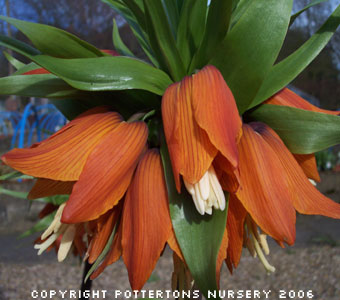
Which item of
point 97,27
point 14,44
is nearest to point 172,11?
point 14,44

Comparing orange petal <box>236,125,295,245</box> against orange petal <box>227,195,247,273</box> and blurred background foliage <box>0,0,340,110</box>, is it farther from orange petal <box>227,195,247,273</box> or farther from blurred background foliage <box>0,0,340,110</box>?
blurred background foliage <box>0,0,340,110</box>

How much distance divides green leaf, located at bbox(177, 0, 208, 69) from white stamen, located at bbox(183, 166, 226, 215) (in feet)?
0.42

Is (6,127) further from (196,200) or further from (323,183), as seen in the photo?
(196,200)

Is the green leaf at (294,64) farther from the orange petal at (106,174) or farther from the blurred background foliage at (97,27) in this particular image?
the blurred background foliage at (97,27)

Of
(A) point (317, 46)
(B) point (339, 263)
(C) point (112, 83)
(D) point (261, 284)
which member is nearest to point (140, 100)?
(C) point (112, 83)

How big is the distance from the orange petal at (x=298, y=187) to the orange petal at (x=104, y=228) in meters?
0.14

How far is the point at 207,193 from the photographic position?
0.27 m

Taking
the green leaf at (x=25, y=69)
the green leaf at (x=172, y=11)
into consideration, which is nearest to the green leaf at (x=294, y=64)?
the green leaf at (x=172, y=11)

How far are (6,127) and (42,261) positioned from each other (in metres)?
2.93

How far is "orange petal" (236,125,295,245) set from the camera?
0.91 feet

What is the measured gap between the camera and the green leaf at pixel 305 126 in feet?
1.06

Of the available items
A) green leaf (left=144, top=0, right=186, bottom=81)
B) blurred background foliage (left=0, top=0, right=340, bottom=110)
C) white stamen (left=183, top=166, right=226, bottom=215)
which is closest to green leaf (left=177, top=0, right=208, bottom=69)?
green leaf (left=144, top=0, right=186, bottom=81)

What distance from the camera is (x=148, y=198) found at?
11.4 inches

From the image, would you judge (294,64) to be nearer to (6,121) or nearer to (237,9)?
(237,9)
